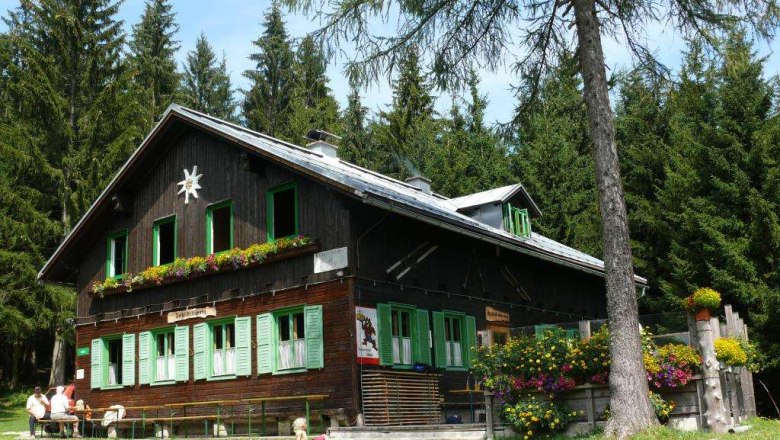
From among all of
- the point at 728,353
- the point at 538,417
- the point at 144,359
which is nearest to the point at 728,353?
the point at 728,353

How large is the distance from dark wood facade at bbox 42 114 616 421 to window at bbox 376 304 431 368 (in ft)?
0.93

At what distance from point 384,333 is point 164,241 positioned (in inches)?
308

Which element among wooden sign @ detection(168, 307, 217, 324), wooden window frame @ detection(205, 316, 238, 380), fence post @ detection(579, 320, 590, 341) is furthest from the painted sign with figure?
fence post @ detection(579, 320, 590, 341)

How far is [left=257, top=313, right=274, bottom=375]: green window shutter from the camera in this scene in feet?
62.5

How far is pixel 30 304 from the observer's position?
3130 cm

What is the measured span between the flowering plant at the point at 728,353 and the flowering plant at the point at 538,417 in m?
2.37

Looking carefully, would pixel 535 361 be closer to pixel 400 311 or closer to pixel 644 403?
pixel 644 403

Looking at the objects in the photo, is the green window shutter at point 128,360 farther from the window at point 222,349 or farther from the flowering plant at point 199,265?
the window at point 222,349

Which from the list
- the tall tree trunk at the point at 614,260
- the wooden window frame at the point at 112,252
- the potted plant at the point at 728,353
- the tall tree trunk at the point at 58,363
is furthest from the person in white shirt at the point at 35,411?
the potted plant at the point at 728,353

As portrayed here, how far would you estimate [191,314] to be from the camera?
831 inches

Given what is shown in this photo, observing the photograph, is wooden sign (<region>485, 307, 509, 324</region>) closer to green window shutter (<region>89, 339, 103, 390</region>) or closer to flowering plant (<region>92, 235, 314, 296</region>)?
flowering plant (<region>92, 235, 314, 296</region>)

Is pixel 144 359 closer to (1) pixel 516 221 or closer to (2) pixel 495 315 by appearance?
(2) pixel 495 315

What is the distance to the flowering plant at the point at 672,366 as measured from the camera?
41.2 feet

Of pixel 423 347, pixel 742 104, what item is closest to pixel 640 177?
pixel 742 104
